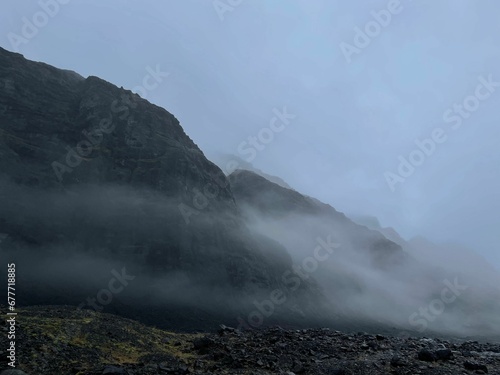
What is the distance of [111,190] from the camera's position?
106 meters

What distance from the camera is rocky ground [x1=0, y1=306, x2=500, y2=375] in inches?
872

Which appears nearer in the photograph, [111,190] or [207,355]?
[207,355]

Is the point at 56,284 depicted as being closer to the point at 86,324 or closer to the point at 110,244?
the point at 110,244

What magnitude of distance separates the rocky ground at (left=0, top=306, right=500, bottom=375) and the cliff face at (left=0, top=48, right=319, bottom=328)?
55795 millimetres

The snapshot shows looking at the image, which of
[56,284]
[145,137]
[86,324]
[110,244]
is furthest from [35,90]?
[86,324]

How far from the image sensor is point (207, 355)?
2833cm

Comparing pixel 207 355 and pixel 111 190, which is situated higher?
pixel 111 190

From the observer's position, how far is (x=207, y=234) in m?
109

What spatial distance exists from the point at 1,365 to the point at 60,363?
12.5 feet

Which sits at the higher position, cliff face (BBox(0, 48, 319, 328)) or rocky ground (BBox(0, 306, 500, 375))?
cliff face (BBox(0, 48, 319, 328))

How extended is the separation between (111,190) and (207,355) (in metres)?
87.0

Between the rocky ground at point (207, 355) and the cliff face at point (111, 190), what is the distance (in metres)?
55.8

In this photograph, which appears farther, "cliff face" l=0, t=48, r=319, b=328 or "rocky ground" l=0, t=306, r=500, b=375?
"cliff face" l=0, t=48, r=319, b=328

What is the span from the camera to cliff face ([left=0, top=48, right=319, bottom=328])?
92938 millimetres
